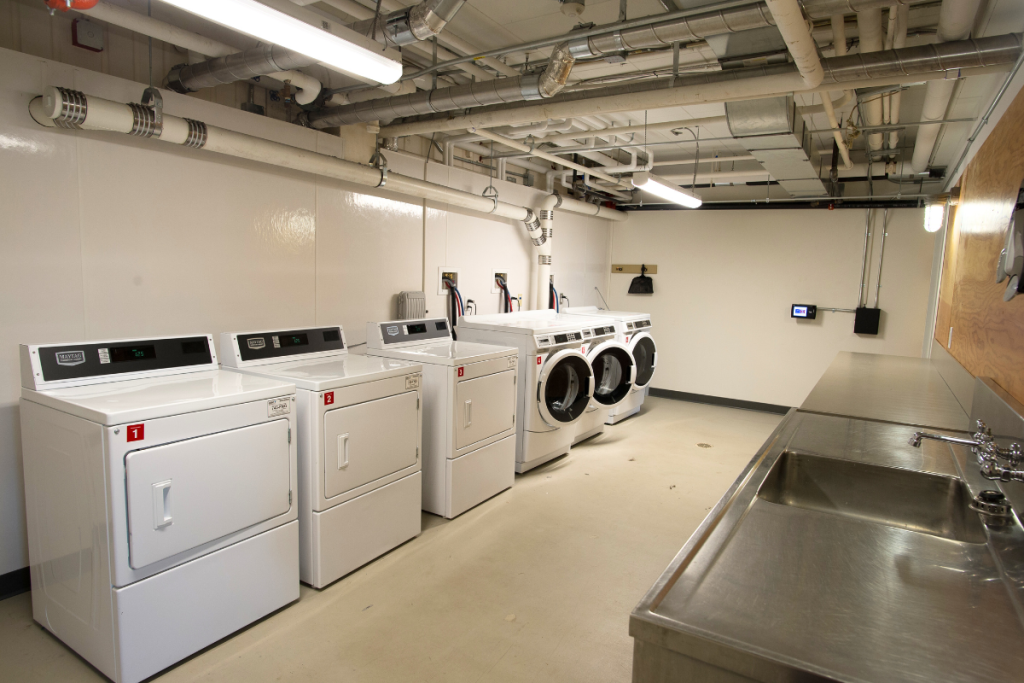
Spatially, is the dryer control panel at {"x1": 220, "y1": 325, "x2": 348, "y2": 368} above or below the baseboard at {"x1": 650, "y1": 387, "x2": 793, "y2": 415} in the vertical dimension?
above

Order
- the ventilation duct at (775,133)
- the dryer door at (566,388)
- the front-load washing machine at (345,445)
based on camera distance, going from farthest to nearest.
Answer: the dryer door at (566,388)
the ventilation duct at (775,133)
the front-load washing machine at (345,445)

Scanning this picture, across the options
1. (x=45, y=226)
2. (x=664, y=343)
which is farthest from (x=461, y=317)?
(x=664, y=343)

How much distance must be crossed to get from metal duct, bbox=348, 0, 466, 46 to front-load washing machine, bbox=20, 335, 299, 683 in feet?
5.23

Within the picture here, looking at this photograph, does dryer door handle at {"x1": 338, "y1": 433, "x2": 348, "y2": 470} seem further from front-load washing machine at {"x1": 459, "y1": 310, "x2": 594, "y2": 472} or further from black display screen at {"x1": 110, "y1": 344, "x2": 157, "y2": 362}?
front-load washing machine at {"x1": 459, "y1": 310, "x2": 594, "y2": 472}

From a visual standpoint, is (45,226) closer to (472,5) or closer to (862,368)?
(472,5)

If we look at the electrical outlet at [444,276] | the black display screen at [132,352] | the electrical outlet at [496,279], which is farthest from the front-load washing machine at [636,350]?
the black display screen at [132,352]

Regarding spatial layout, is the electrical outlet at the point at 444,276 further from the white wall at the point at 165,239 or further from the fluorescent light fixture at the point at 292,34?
the fluorescent light fixture at the point at 292,34

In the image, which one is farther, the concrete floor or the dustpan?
the dustpan

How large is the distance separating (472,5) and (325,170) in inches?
51.6

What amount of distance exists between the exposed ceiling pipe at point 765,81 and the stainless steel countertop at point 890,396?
150 centimetres

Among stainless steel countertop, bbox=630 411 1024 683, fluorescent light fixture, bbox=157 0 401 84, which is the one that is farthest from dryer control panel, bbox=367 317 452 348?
stainless steel countertop, bbox=630 411 1024 683

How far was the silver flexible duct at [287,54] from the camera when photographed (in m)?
2.25

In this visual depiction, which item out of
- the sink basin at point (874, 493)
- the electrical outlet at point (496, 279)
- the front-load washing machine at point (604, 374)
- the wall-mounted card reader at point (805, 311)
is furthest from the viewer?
the wall-mounted card reader at point (805, 311)

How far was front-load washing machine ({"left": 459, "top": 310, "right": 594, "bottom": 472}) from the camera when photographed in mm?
4195
